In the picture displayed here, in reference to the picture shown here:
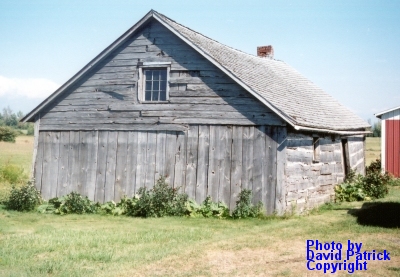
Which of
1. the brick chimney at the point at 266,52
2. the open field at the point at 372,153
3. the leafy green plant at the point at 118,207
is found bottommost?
the leafy green plant at the point at 118,207

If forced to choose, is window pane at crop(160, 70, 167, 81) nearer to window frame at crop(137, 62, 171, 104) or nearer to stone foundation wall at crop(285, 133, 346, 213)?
window frame at crop(137, 62, 171, 104)

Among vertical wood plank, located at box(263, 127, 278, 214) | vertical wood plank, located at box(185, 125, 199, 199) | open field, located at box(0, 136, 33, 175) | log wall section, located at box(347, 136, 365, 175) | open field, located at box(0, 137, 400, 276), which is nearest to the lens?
open field, located at box(0, 137, 400, 276)

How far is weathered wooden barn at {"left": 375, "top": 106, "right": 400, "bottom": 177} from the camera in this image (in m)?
21.7

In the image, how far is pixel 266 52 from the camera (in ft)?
76.7

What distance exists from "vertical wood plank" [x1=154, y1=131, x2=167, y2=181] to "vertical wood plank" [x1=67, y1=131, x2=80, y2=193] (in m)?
3.17

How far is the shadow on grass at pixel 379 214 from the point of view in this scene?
10.5 metres

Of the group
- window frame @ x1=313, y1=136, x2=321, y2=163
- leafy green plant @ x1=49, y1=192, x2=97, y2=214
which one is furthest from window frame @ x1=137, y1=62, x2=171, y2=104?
window frame @ x1=313, y1=136, x2=321, y2=163

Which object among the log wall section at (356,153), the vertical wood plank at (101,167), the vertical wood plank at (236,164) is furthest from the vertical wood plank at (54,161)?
the log wall section at (356,153)

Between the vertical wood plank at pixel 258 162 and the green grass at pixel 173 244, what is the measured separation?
102cm

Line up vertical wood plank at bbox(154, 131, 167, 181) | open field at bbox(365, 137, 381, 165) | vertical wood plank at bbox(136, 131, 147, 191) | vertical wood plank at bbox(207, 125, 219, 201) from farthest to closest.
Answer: open field at bbox(365, 137, 381, 165)
vertical wood plank at bbox(136, 131, 147, 191)
vertical wood plank at bbox(154, 131, 167, 181)
vertical wood plank at bbox(207, 125, 219, 201)

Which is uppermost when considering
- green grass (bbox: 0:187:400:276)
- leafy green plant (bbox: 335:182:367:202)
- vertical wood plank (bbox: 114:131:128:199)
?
vertical wood plank (bbox: 114:131:128:199)

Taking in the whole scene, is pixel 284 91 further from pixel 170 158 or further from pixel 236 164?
pixel 170 158

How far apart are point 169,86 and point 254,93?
10.3ft

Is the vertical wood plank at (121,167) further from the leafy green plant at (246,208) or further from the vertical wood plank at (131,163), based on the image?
the leafy green plant at (246,208)
